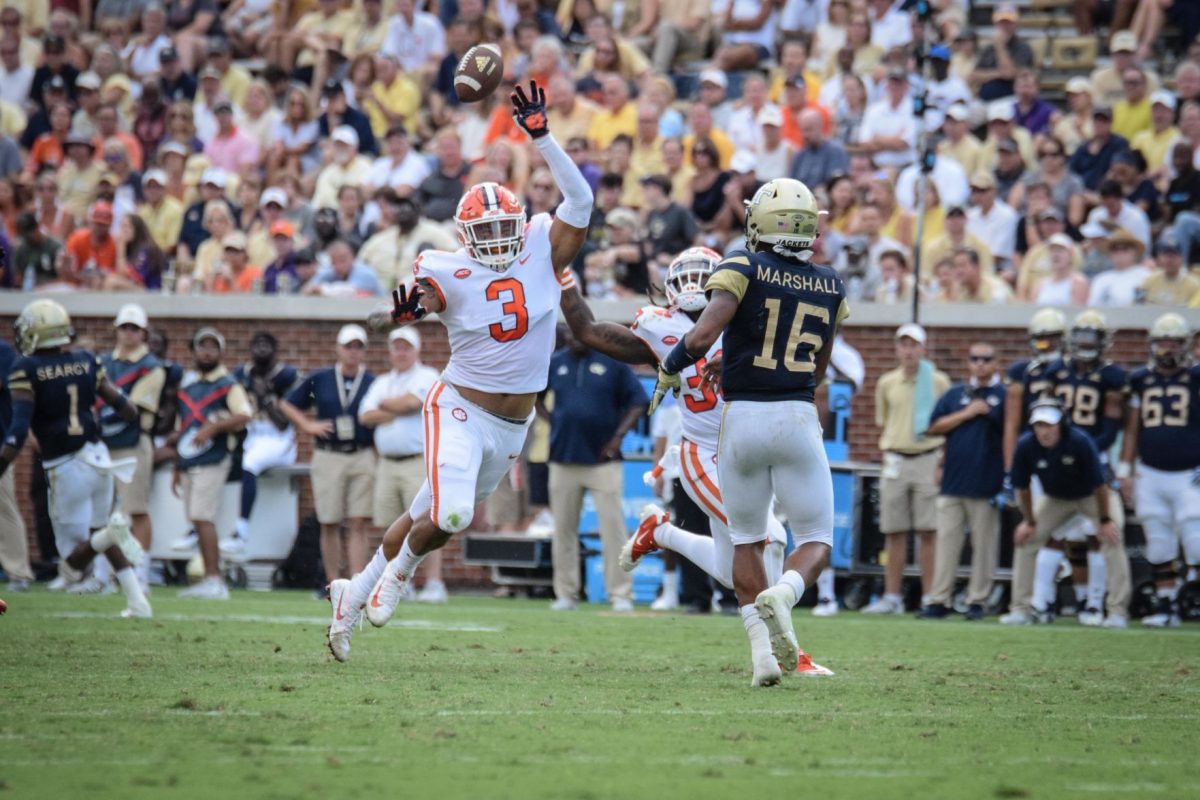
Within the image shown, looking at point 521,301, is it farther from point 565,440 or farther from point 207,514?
point 207,514

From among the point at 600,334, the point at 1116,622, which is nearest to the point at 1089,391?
the point at 1116,622

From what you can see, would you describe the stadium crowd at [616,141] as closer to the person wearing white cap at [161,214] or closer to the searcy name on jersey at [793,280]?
the person wearing white cap at [161,214]

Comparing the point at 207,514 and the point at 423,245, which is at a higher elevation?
the point at 423,245

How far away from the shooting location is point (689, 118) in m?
19.1

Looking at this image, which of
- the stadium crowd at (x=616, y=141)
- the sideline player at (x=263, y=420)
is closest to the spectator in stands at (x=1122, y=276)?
the stadium crowd at (x=616, y=141)

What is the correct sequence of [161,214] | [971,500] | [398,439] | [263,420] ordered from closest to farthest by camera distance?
1. [971,500]
2. [398,439]
3. [263,420]
4. [161,214]

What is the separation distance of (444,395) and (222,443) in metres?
6.46

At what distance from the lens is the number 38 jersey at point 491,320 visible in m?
8.99

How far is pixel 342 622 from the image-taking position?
→ 883 cm

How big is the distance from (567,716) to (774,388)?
186 centimetres

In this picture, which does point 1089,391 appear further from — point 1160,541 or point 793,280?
point 793,280

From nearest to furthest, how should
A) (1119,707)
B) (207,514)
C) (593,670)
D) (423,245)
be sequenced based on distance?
(1119,707) → (593,670) → (207,514) → (423,245)

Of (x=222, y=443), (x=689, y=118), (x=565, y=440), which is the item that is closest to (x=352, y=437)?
(x=222, y=443)

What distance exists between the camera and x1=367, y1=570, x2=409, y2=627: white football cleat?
8.87 m
